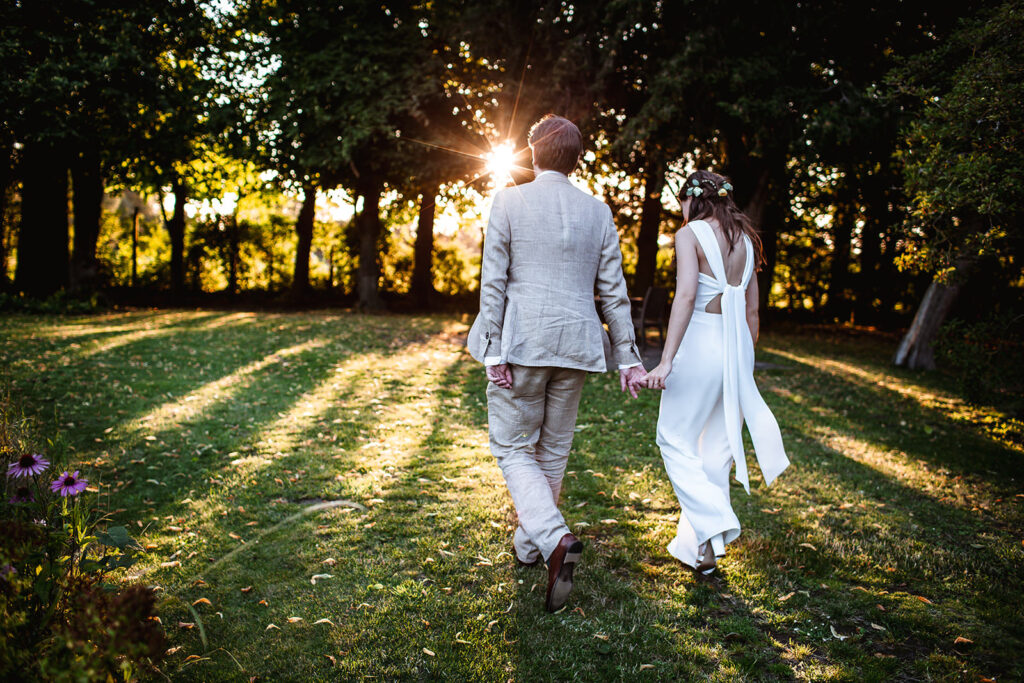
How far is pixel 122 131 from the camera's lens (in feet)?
49.0

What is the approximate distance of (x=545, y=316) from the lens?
2.92 m

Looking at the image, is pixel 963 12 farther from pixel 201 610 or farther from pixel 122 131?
pixel 122 131

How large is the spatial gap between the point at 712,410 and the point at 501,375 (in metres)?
1.34

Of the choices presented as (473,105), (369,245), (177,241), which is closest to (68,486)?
(473,105)

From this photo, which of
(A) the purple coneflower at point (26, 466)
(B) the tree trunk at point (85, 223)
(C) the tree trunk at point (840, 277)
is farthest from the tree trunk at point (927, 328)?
(B) the tree trunk at point (85, 223)

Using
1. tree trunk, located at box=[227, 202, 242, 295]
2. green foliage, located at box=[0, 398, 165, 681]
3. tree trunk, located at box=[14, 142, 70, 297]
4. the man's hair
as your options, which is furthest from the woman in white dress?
tree trunk, located at box=[227, 202, 242, 295]

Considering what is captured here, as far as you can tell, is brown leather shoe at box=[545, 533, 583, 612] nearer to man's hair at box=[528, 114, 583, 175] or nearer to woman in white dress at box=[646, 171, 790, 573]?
woman in white dress at box=[646, 171, 790, 573]

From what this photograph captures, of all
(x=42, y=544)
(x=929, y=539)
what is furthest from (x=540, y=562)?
(x=929, y=539)

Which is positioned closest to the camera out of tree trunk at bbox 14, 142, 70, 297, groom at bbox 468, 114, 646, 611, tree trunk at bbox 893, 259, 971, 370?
groom at bbox 468, 114, 646, 611

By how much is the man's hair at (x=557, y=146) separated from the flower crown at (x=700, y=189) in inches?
30.4

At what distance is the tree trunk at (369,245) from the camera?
1775 centimetres

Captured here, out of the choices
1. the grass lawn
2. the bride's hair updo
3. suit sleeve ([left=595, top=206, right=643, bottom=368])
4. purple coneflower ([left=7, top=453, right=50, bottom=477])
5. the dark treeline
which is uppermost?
the dark treeline

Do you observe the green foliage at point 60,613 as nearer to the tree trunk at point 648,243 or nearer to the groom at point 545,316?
the groom at point 545,316

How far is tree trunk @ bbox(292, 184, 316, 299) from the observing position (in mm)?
20969
